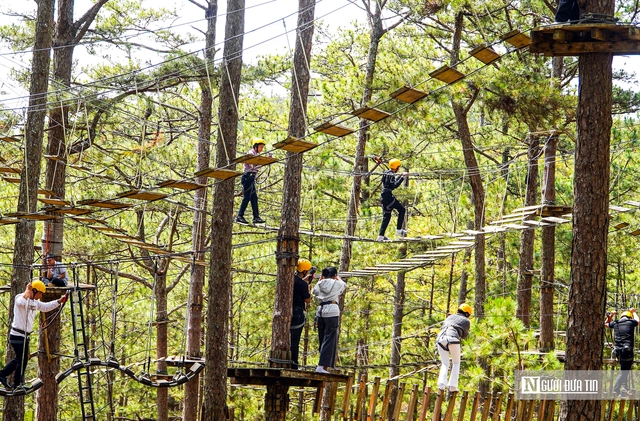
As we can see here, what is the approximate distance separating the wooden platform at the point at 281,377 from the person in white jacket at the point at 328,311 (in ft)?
0.87

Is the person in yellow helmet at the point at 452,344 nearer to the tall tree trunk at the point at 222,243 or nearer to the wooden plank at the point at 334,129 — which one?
the tall tree trunk at the point at 222,243

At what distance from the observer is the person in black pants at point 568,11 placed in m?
7.47

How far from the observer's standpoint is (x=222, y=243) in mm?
9469

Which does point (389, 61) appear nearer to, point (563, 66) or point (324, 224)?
point (563, 66)

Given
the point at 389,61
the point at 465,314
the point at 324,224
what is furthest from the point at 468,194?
the point at 465,314

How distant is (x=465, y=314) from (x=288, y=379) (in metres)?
2.19

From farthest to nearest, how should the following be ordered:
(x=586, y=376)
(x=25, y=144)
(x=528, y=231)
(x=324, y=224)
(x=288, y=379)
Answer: (x=324, y=224), (x=528, y=231), (x=25, y=144), (x=288, y=379), (x=586, y=376)

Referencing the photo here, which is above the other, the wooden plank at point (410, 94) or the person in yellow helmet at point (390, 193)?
the wooden plank at point (410, 94)

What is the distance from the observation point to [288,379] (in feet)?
30.6

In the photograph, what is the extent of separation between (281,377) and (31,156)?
4.21 metres

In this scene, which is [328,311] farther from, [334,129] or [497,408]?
[334,129]

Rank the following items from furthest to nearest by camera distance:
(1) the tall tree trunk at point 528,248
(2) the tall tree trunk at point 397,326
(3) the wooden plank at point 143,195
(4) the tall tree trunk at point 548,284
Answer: (2) the tall tree trunk at point 397,326 < (1) the tall tree trunk at point 528,248 < (4) the tall tree trunk at point 548,284 < (3) the wooden plank at point 143,195

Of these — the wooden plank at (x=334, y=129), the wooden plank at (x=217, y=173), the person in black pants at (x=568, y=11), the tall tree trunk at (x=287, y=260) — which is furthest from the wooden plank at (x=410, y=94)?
the tall tree trunk at (x=287, y=260)

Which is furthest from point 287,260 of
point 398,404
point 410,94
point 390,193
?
point 410,94
